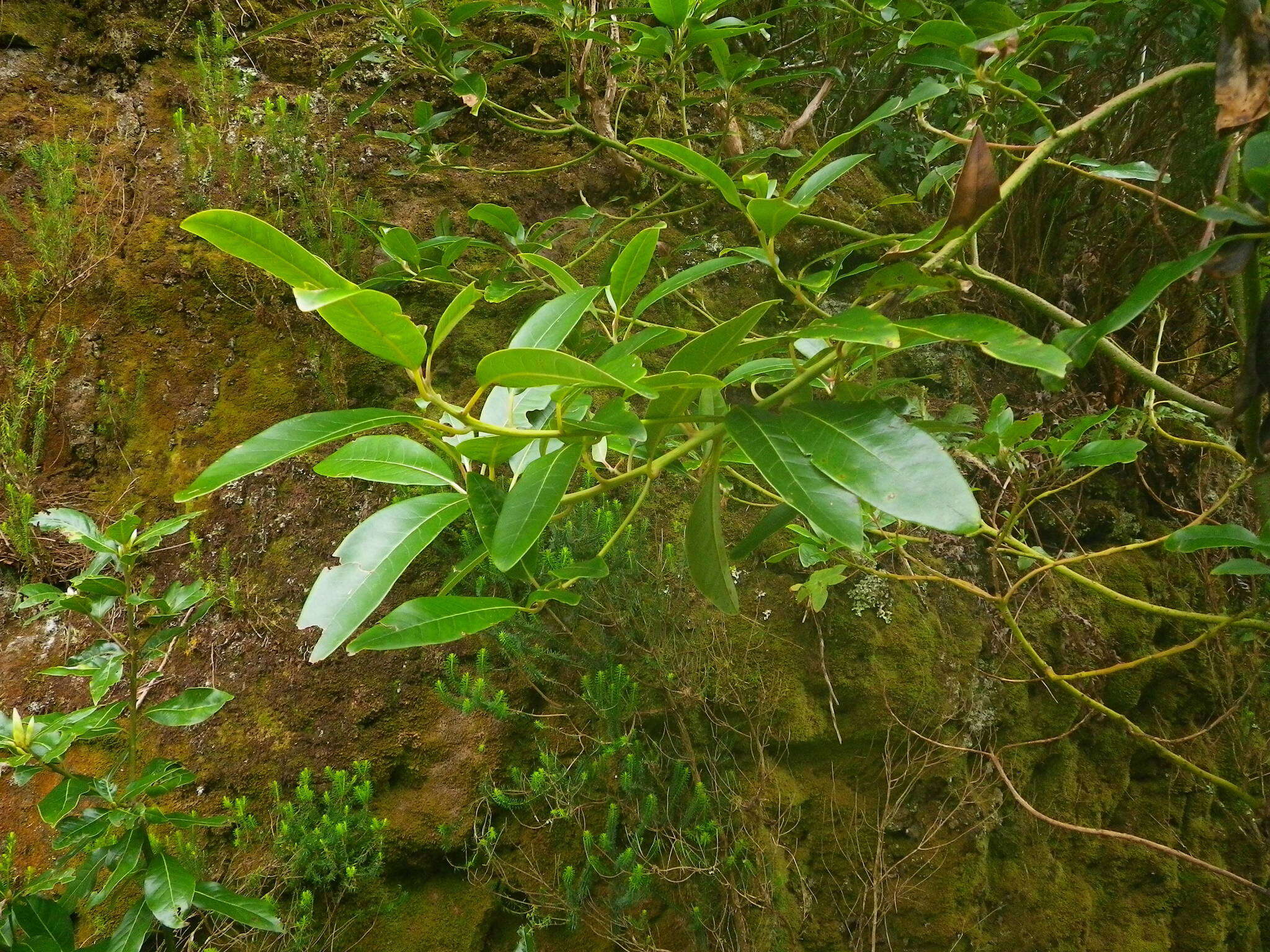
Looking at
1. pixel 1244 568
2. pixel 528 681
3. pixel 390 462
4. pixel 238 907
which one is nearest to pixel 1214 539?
pixel 1244 568

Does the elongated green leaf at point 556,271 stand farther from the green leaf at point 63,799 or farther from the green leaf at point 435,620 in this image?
the green leaf at point 63,799

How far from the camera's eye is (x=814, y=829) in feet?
6.04

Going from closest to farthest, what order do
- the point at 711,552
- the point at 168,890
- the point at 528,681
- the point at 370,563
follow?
the point at 370,563 < the point at 711,552 < the point at 168,890 < the point at 528,681

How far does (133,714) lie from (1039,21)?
1.56 m

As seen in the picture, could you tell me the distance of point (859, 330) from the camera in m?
0.53

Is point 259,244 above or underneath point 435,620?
above

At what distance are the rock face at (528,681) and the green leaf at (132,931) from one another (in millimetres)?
450


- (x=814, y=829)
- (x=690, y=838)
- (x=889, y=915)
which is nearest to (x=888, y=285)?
(x=690, y=838)

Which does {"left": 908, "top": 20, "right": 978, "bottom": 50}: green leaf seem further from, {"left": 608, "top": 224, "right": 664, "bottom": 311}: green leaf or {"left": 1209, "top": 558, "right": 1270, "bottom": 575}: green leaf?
{"left": 1209, "top": 558, "right": 1270, "bottom": 575}: green leaf

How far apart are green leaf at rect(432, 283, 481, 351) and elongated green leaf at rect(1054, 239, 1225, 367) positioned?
49 cm

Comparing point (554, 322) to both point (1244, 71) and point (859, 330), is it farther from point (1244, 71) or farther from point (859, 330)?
point (1244, 71)

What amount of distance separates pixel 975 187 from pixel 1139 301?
0.17 meters

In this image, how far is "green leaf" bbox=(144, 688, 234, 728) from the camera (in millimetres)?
1095

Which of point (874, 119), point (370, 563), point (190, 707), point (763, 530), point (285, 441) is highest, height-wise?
point (874, 119)
